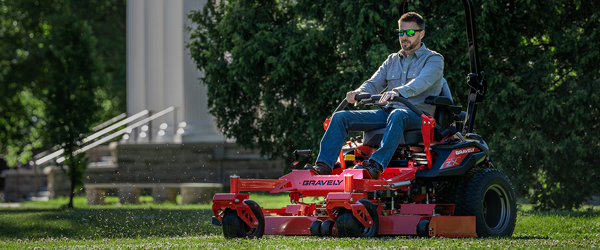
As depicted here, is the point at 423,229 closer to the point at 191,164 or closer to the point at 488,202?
the point at 488,202

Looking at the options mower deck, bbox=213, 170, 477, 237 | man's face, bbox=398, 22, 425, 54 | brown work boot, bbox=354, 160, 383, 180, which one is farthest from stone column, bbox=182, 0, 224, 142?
brown work boot, bbox=354, 160, 383, 180

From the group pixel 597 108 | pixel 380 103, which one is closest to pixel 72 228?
pixel 380 103

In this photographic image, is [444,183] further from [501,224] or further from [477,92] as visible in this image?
[477,92]

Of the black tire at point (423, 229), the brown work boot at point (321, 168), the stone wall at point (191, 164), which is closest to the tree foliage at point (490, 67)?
the brown work boot at point (321, 168)

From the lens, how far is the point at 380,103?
675 cm

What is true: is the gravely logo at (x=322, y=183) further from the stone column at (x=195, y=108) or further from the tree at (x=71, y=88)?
the stone column at (x=195, y=108)

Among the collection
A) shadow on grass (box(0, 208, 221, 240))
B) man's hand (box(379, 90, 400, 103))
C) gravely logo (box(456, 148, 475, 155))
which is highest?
man's hand (box(379, 90, 400, 103))

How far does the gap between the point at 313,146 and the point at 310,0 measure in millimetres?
2474

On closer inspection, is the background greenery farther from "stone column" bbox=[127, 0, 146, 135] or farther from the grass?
"stone column" bbox=[127, 0, 146, 135]

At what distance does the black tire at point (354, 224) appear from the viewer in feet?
19.7

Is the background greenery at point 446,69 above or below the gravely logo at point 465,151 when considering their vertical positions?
above

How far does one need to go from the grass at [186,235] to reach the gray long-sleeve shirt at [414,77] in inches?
52.2

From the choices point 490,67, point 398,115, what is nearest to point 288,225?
point 398,115

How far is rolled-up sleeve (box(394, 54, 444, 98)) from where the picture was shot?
22.5 ft
